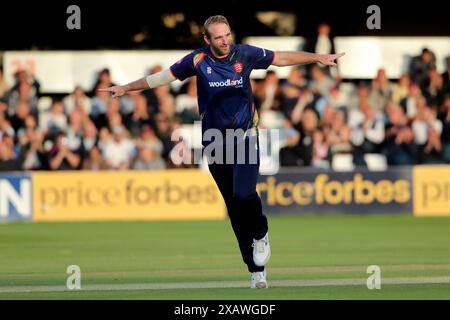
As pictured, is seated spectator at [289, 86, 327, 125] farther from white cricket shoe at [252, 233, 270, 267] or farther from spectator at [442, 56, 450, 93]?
white cricket shoe at [252, 233, 270, 267]

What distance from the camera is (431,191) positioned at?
75.3ft

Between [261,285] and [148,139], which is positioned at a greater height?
[148,139]

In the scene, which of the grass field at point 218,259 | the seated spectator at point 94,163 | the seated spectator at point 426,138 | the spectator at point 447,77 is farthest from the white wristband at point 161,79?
the spectator at point 447,77

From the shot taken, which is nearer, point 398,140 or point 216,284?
point 216,284

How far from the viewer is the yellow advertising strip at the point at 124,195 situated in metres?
22.8

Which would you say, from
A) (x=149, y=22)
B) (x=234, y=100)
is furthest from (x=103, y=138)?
(x=234, y=100)

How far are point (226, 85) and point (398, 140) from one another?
12818mm

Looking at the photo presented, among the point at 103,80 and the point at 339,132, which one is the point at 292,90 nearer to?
the point at 339,132

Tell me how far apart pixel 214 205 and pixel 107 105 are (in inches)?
115

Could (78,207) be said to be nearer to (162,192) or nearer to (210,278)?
(162,192)

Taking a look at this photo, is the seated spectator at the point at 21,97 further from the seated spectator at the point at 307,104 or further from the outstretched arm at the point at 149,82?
the outstretched arm at the point at 149,82

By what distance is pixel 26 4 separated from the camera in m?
25.6

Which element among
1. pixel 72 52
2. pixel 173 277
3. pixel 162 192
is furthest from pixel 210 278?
pixel 72 52

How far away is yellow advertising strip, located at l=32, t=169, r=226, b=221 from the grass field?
0.75m
